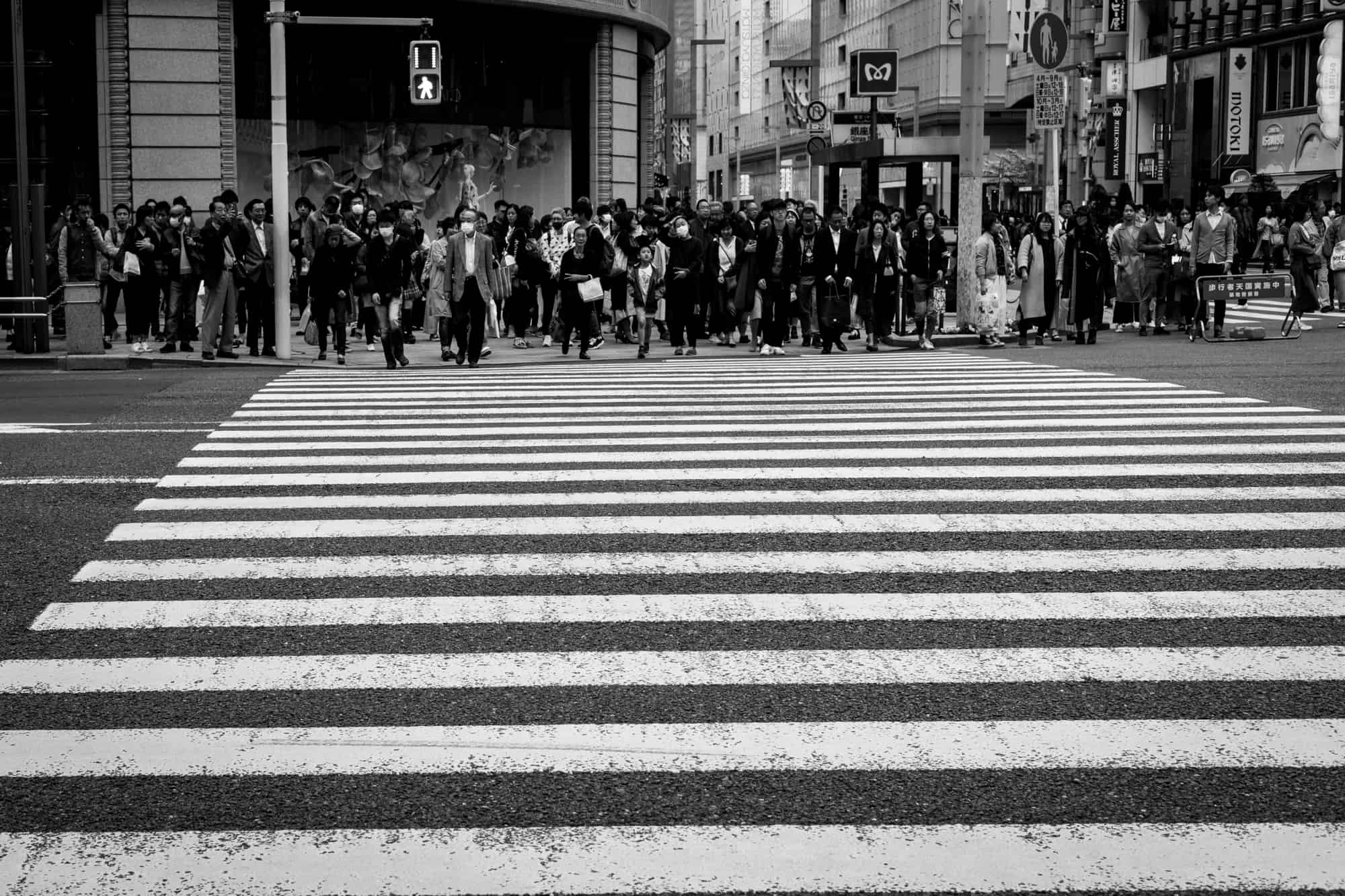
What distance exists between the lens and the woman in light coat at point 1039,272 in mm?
22359

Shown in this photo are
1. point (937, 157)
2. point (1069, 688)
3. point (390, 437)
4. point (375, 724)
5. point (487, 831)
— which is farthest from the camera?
point (937, 157)

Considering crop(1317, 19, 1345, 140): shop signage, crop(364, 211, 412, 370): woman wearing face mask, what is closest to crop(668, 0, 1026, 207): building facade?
crop(1317, 19, 1345, 140): shop signage

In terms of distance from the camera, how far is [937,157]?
2645 cm

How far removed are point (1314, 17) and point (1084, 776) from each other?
1953 inches

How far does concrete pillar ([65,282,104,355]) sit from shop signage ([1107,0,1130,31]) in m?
49.3

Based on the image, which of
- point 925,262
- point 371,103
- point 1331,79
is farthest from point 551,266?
point 1331,79

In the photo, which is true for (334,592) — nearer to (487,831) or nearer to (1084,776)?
(487,831)

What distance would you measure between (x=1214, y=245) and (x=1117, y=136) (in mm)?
41581

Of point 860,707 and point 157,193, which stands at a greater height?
point 157,193

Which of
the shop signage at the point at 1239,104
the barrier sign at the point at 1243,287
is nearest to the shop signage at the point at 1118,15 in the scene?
the shop signage at the point at 1239,104

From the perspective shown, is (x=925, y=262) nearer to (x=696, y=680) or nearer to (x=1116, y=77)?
(x=696, y=680)

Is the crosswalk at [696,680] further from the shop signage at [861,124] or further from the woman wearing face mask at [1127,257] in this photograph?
the shop signage at [861,124]

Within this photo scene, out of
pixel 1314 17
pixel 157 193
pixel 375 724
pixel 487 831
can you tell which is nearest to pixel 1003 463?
pixel 375 724

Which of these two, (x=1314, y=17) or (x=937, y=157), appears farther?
(x=1314, y=17)
